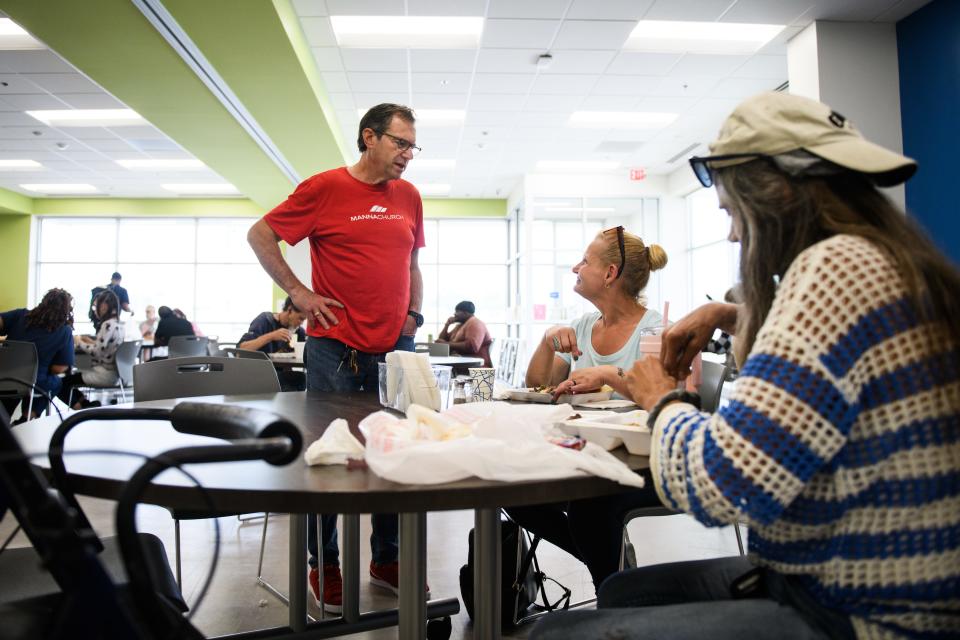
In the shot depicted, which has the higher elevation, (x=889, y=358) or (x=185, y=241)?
(x=185, y=241)

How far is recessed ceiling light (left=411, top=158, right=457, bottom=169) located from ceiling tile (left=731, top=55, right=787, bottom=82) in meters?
4.22

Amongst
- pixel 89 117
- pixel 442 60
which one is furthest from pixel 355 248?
pixel 89 117

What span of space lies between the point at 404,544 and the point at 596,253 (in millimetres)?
1387

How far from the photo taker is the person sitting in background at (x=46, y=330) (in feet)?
14.9

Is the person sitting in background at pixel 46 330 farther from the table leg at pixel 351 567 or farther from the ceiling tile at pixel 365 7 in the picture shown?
the table leg at pixel 351 567

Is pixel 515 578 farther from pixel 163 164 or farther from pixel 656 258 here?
pixel 163 164

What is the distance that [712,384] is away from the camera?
6.36ft

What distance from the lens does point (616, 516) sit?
1505 mm

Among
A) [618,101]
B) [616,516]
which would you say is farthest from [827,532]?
[618,101]

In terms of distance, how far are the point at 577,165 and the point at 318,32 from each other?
16.5 ft

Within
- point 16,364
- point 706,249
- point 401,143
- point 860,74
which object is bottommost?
point 16,364

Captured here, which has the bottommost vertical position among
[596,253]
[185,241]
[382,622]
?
[382,622]

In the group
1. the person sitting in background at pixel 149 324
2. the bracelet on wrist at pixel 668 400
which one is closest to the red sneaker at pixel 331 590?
the bracelet on wrist at pixel 668 400

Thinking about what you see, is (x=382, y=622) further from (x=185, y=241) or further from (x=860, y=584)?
(x=185, y=241)
